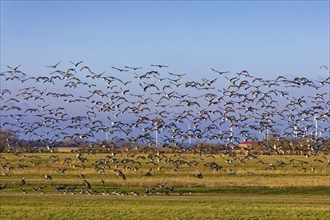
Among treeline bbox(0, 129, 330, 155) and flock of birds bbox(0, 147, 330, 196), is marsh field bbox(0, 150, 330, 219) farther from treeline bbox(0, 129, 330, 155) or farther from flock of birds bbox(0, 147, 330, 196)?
treeline bbox(0, 129, 330, 155)

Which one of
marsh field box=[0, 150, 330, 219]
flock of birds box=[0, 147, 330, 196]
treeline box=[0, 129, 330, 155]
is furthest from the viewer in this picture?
treeline box=[0, 129, 330, 155]

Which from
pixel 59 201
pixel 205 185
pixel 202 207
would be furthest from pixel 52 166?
pixel 202 207

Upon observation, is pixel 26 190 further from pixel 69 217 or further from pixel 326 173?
pixel 326 173

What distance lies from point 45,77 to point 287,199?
61.1 ft

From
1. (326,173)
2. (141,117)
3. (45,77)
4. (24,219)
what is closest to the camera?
(24,219)

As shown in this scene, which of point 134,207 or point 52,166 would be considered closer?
point 134,207

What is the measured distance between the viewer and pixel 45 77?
47.3 m

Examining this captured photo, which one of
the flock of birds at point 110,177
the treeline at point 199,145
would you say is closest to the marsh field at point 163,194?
the flock of birds at point 110,177

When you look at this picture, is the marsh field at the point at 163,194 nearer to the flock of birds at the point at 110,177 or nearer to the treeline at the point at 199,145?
the flock of birds at the point at 110,177

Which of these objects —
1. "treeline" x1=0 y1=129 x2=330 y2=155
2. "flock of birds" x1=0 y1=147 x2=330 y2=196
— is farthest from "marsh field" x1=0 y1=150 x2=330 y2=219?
"treeline" x1=0 y1=129 x2=330 y2=155

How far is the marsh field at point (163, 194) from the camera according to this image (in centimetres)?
4109

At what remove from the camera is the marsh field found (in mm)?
41094

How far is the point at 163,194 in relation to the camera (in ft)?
184

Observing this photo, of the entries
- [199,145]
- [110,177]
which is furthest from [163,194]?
[199,145]
